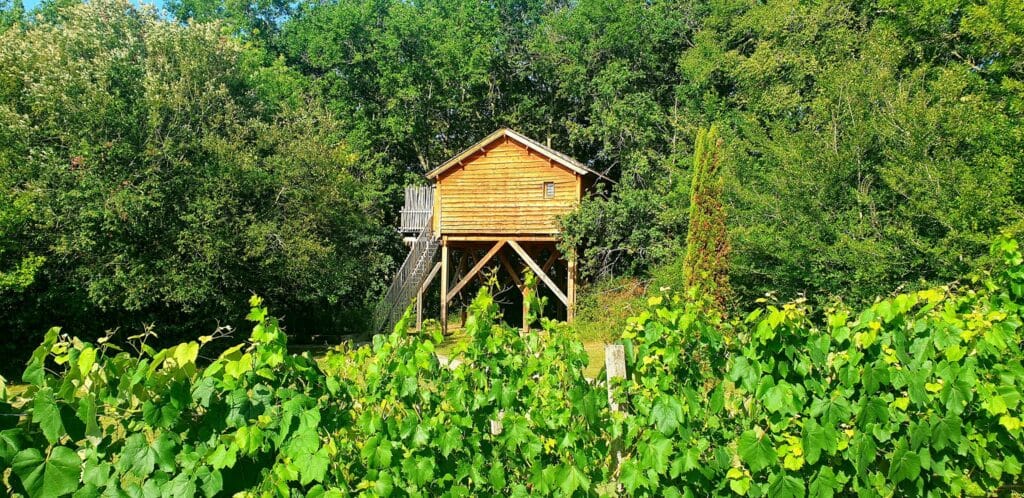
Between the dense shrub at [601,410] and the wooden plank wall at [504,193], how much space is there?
55.0 ft

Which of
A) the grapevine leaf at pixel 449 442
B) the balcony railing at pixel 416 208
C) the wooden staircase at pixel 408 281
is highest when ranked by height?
the balcony railing at pixel 416 208

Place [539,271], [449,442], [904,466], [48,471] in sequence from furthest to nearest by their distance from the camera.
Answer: [539,271], [904,466], [449,442], [48,471]

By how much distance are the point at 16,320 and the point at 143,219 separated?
3421 millimetres

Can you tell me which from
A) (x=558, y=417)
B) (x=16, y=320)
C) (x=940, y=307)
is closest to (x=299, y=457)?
(x=558, y=417)

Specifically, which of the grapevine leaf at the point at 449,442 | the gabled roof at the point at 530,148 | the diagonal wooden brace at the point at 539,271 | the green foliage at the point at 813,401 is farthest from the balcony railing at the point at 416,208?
the grapevine leaf at the point at 449,442

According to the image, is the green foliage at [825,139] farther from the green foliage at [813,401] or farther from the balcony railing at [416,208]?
the balcony railing at [416,208]

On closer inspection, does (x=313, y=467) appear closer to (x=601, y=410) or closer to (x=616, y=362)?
(x=601, y=410)

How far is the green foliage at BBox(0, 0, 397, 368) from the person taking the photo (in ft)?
49.2

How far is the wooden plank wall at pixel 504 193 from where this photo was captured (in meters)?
20.5

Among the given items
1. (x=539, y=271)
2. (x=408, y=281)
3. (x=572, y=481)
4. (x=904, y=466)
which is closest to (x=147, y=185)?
(x=408, y=281)

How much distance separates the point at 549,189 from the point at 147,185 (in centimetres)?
1100

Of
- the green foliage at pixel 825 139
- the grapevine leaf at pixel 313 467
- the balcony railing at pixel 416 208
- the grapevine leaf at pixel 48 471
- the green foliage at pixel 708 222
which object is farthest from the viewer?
the balcony railing at pixel 416 208

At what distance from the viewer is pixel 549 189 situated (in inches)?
811

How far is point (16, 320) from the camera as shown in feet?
48.9
